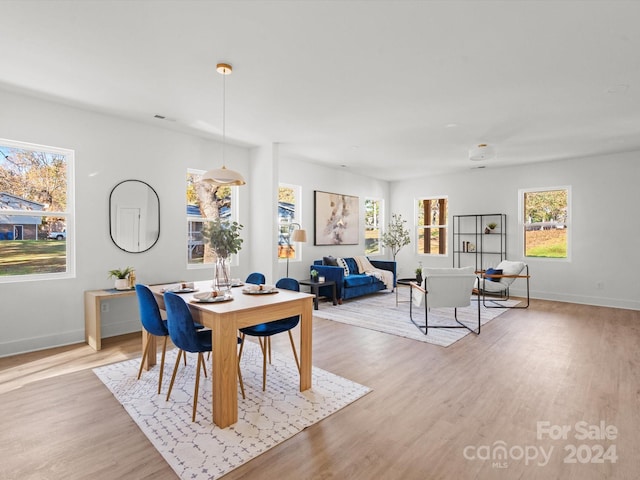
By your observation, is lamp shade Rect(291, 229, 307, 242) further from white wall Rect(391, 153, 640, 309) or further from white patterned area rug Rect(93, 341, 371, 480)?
white wall Rect(391, 153, 640, 309)

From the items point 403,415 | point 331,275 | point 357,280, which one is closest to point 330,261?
point 331,275

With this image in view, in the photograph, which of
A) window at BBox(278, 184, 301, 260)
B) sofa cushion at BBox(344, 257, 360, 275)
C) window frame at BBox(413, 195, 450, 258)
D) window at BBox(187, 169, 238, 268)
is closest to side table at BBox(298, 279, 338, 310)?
window at BBox(278, 184, 301, 260)

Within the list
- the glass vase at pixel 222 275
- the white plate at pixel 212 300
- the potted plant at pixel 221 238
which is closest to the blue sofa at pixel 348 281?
the glass vase at pixel 222 275

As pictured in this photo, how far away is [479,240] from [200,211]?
5.87 meters

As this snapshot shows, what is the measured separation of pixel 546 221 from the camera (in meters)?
6.93

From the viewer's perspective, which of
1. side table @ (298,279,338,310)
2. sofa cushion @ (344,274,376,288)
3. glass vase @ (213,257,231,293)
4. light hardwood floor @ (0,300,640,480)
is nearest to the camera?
light hardwood floor @ (0,300,640,480)

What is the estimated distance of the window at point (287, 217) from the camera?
658cm

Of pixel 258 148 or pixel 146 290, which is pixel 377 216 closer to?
pixel 258 148

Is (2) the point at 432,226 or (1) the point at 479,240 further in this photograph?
(2) the point at 432,226

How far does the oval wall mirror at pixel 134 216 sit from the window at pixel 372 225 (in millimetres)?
5061

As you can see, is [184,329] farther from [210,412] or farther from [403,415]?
[403,415]

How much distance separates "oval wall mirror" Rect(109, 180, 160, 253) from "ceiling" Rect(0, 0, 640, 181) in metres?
0.92

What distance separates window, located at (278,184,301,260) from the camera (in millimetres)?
6578

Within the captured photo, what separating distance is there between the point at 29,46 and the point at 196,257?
10.3ft
